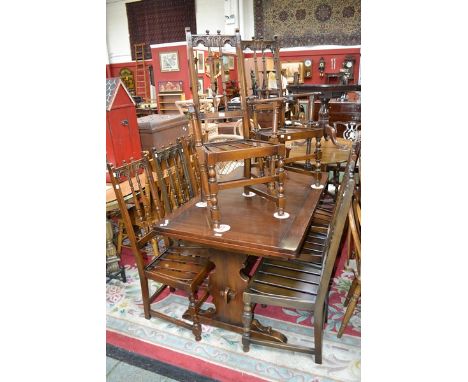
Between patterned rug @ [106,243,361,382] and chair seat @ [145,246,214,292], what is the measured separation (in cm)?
35

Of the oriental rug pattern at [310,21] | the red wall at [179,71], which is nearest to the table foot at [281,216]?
the red wall at [179,71]

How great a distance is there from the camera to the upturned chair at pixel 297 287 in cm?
143

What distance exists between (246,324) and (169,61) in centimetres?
729

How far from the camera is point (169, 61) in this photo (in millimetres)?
7727

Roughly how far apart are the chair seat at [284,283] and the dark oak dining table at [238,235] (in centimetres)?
12

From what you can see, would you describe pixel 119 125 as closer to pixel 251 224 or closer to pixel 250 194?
pixel 250 194

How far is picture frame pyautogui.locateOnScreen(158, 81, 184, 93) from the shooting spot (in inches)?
305

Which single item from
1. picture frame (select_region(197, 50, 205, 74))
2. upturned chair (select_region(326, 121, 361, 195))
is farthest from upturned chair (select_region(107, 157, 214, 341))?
picture frame (select_region(197, 50, 205, 74))

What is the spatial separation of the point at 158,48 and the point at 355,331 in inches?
299

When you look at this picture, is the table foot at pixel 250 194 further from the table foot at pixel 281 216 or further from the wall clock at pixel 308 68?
the wall clock at pixel 308 68

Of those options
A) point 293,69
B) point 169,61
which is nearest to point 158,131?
point 169,61

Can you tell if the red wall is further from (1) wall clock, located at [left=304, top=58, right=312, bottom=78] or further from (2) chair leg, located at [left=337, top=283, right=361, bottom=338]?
(2) chair leg, located at [left=337, top=283, right=361, bottom=338]
